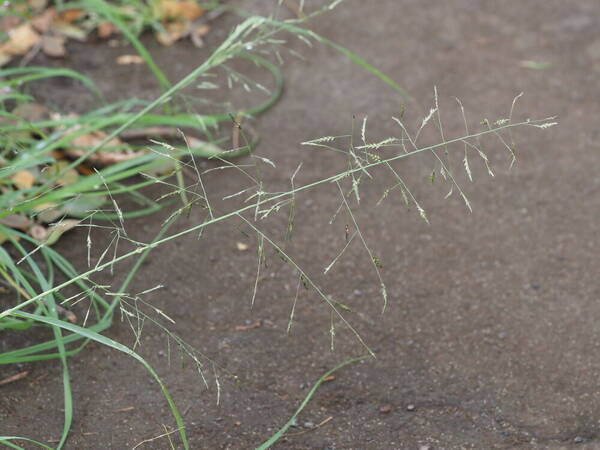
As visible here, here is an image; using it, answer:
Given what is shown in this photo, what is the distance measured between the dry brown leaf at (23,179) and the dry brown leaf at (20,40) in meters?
0.80

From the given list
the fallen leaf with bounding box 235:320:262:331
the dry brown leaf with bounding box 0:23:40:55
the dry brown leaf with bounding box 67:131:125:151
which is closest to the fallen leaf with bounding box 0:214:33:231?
the dry brown leaf with bounding box 67:131:125:151

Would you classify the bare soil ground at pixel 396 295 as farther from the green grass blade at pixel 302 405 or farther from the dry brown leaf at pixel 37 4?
the dry brown leaf at pixel 37 4

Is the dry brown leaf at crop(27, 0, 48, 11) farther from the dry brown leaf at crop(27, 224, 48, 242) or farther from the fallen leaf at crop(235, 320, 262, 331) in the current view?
the fallen leaf at crop(235, 320, 262, 331)

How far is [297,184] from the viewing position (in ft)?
7.60

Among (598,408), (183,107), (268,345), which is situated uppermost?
(183,107)

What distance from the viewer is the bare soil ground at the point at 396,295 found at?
1.65m

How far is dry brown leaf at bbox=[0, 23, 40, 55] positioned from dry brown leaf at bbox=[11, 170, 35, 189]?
80 centimetres

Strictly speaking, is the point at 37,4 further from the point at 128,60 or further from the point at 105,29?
the point at 128,60

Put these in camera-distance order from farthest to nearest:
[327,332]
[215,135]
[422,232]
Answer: [215,135]
[422,232]
[327,332]

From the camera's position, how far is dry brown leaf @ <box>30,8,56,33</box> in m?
2.84

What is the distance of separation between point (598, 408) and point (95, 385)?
1.02 metres

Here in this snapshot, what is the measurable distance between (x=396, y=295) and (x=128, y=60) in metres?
1.38

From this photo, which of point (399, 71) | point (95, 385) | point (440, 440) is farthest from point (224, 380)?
point (399, 71)

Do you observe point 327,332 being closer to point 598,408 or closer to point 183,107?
point 598,408
